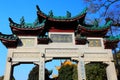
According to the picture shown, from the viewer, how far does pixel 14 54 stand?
9.98m

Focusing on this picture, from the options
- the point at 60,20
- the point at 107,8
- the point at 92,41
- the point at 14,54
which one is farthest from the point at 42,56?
the point at 107,8

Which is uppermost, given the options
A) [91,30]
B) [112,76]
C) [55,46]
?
[91,30]

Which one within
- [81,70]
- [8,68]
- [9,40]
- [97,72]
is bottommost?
[97,72]

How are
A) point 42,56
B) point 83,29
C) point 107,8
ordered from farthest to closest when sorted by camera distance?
point 107,8 < point 83,29 < point 42,56

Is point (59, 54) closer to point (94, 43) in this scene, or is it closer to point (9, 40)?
point (94, 43)

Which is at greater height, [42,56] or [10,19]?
[10,19]

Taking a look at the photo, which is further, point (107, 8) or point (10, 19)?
point (107, 8)

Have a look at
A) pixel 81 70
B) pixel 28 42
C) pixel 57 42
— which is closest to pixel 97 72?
pixel 81 70

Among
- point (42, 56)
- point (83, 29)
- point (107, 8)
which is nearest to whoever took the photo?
point (42, 56)

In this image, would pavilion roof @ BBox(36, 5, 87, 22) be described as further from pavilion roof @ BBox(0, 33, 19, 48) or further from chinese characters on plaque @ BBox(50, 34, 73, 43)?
pavilion roof @ BBox(0, 33, 19, 48)

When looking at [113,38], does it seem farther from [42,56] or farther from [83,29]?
[42,56]

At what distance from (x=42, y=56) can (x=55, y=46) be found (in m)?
0.96

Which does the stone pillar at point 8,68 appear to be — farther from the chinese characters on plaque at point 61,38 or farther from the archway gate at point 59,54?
the chinese characters on plaque at point 61,38

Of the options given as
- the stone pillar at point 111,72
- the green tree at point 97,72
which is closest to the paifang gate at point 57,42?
the stone pillar at point 111,72
